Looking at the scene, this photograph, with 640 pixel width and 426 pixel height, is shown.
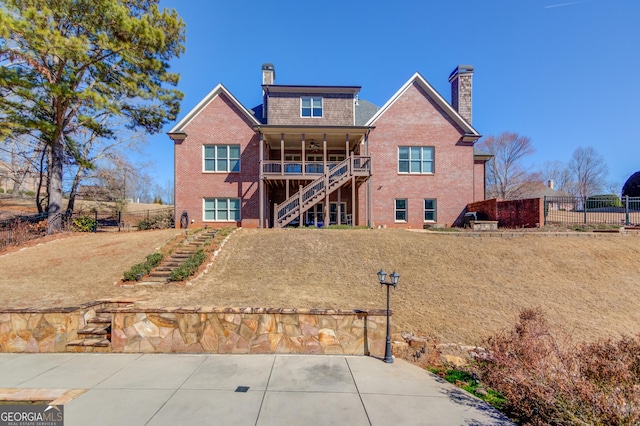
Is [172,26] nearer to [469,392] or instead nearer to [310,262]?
[310,262]

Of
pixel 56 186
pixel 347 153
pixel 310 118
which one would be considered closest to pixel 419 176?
pixel 347 153

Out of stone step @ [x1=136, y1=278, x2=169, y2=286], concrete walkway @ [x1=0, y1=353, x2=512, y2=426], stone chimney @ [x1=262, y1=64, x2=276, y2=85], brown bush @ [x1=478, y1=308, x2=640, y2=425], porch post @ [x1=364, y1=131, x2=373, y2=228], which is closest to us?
→ brown bush @ [x1=478, y1=308, x2=640, y2=425]

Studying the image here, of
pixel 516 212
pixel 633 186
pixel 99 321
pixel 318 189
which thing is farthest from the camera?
pixel 633 186

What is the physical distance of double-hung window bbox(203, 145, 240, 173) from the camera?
19.5 m

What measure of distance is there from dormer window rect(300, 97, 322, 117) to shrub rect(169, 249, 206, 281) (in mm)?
12484

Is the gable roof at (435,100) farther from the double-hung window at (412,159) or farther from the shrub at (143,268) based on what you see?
the shrub at (143,268)

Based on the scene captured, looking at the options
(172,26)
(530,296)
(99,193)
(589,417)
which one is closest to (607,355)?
(589,417)

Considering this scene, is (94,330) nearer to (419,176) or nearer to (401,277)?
(401,277)

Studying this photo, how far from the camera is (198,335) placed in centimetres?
Result: 572

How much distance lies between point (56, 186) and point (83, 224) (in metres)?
2.83

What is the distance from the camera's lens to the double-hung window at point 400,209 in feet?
65.8

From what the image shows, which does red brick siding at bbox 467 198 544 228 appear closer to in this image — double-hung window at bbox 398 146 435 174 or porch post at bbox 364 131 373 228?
double-hung window at bbox 398 146 435 174

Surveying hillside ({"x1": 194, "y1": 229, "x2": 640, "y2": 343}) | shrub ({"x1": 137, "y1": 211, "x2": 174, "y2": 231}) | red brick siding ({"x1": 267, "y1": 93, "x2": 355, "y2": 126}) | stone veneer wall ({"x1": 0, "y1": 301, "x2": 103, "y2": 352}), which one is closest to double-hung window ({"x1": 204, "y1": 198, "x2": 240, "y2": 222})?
shrub ({"x1": 137, "y1": 211, "x2": 174, "y2": 231})

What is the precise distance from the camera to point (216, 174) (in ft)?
64.0
